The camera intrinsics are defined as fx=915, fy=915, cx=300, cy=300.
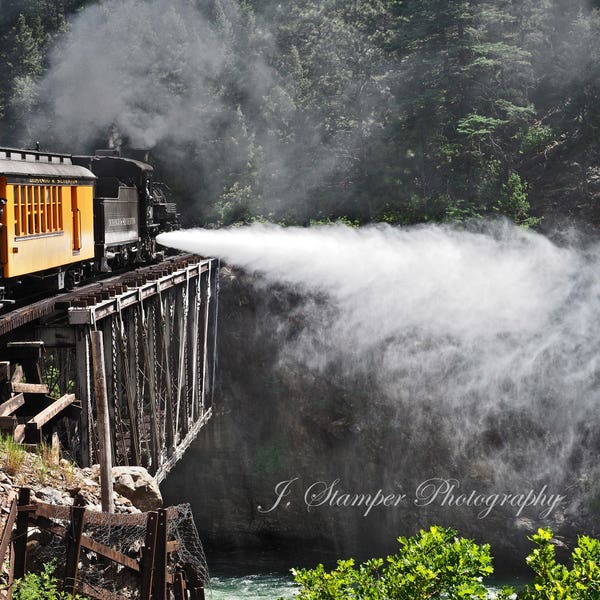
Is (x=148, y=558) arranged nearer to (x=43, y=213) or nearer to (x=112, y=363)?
(x=112, y=363)

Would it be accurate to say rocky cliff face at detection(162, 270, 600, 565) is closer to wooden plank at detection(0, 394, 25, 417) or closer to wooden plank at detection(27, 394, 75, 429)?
wooden plank at detection(27, 394, 75, 429)

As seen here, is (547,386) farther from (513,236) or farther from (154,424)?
(154,424)

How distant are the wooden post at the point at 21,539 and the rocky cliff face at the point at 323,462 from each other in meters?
17.6

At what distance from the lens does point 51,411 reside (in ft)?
42.7

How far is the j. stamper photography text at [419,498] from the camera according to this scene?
83.1 ft

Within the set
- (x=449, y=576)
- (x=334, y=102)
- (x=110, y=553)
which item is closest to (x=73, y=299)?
(x=110, y=553)

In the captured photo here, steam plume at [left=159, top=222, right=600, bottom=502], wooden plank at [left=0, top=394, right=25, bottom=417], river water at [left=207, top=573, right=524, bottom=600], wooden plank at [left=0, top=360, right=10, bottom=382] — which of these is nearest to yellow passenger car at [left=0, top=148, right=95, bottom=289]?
wooden plank at [left=0, top=360, right=10, bottom=382]

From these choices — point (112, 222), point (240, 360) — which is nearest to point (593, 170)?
point (240, 360)

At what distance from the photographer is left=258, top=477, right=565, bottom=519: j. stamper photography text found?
25.3m

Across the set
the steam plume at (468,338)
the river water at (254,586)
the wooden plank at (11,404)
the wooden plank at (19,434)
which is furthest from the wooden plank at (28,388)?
the steam plume at (468,338)

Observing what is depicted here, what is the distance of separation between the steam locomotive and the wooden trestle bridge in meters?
0.58

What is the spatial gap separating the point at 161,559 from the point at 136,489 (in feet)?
11.3

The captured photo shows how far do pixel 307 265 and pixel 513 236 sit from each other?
6.81m

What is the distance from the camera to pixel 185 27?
1585 inches
